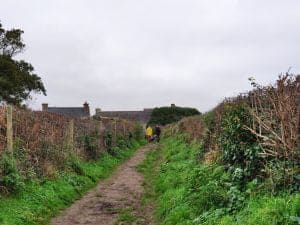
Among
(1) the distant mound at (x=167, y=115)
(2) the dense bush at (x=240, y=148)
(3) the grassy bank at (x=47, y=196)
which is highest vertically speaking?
(1) the distant mound at (x=167, y=115)

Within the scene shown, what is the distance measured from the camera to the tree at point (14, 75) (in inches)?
1451

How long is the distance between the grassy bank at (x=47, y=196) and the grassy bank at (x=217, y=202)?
212cm

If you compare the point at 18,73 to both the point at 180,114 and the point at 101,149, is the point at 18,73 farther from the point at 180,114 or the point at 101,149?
the point at 180,114

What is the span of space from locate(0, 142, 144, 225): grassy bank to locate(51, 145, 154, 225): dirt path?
0.28 metres

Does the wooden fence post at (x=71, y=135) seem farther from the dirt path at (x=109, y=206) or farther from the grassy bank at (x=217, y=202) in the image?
the grassy bank at (x=217, y=202)

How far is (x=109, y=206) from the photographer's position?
1098 centimetres

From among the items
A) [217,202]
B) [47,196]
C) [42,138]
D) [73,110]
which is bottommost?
[47,196]

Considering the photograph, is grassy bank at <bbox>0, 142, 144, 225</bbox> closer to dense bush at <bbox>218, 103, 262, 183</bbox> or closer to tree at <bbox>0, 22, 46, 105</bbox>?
dense bush at <bbox>218, 103, 262, 183</bbox>

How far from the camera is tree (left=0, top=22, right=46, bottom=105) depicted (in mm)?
36853

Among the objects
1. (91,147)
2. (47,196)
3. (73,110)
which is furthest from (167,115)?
(47,196)

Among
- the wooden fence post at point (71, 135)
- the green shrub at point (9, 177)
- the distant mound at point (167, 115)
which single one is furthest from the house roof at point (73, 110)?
the green shrub at point (9, 177)

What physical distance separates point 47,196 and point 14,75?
28.9 meters

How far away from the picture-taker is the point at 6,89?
36.8 metres

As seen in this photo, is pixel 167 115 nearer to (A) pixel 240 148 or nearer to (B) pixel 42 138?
(B) pixel 42 138
